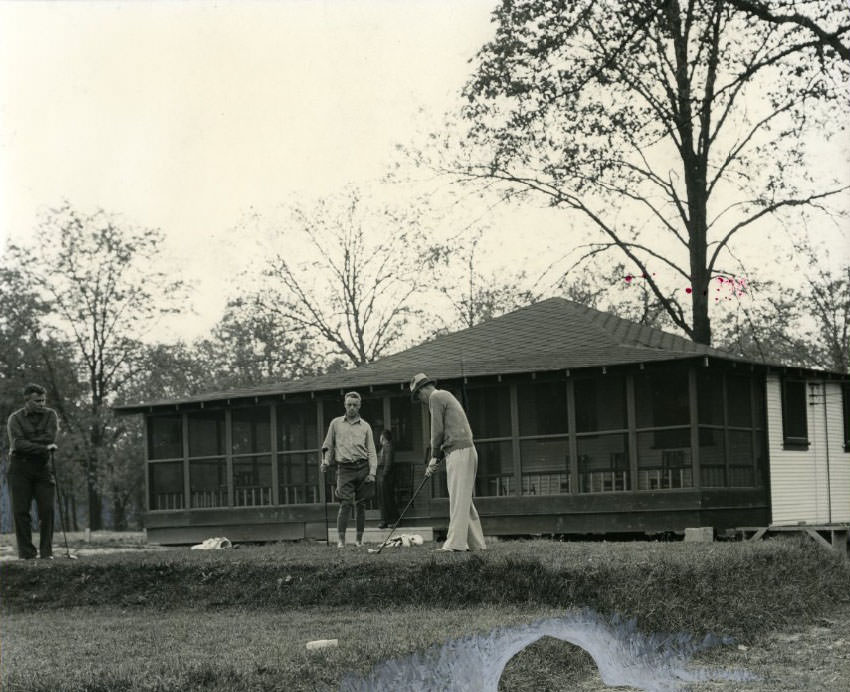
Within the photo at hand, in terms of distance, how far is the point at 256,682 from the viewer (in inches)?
285

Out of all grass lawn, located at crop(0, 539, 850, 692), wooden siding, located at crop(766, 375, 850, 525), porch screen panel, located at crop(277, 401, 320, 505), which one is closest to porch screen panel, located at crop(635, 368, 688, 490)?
wooden siding, located at crop(766, 375, 850, 525)

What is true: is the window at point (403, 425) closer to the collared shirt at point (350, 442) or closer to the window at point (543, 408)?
the window at point (543, 408)

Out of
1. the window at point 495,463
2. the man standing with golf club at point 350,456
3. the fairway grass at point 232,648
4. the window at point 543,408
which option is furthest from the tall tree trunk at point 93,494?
the fairway grass at point 232,648

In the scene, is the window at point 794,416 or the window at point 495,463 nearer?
the window at point 794,416

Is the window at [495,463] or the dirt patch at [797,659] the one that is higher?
the window at [495,463]

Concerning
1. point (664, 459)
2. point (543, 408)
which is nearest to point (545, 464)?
point (543, 408)

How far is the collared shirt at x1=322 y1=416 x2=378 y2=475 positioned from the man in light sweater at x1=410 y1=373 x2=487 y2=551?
278cm

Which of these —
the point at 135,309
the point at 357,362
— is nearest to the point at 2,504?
the point at 135,309

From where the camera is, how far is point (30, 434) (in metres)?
15.3

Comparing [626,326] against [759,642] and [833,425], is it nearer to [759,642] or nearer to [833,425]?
[833,425]

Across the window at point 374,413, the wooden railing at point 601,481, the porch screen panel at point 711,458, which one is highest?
the window at point 374,413

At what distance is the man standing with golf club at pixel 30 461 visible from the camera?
15281mm

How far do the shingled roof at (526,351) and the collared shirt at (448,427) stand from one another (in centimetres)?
702

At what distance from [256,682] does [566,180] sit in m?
23.0
